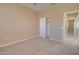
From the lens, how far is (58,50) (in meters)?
2.77

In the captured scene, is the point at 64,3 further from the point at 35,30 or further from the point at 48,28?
the point at 35,30

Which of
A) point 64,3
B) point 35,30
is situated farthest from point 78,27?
point 35,30

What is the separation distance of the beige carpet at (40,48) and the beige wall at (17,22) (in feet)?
0.74

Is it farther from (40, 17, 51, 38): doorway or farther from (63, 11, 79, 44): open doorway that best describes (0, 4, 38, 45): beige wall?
(63, 11, 79, 44): open doorway

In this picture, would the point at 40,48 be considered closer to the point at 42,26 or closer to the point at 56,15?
the point at 42,26

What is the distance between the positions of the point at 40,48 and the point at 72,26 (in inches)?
42.5

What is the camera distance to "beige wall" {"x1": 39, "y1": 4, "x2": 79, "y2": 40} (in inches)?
110

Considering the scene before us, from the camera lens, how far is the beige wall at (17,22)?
2.84m

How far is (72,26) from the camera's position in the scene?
2.68 metres

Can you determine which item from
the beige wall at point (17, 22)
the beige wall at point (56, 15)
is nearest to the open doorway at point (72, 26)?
the beige wall at point (56, 15)

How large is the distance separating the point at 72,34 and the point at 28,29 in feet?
4.13

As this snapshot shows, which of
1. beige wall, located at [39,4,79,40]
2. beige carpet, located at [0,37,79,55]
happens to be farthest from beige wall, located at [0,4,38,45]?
beige wall, located at [39,4,79,40]

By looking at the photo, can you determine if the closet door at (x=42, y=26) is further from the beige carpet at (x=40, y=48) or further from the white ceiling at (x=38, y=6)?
the white ceiling at (x=38, y=6)
